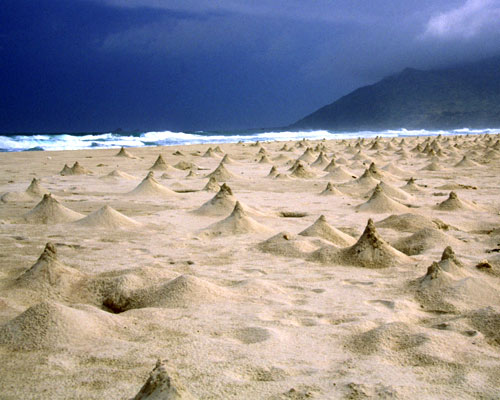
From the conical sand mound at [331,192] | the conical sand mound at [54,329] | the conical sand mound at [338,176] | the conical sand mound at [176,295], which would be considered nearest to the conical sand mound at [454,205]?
the conical sand mound at [331,192]

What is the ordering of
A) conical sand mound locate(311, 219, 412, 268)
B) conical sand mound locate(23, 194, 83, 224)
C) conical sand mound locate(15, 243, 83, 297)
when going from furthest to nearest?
conical sand mound locate(23, 194, 83, 224)
conical sand mound locate(311, 219, 412, 268)
conical sand mound locate(15, 243, 83, 297)

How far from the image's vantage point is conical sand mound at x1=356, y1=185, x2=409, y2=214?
677 cm

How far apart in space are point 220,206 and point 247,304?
334 cm

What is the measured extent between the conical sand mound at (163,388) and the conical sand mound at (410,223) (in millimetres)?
4246

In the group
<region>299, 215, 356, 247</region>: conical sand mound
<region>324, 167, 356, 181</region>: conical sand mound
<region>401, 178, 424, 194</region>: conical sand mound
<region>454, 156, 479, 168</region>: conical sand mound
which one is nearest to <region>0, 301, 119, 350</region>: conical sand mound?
<region>299, 215, 356, 247</region>: conical sand mound

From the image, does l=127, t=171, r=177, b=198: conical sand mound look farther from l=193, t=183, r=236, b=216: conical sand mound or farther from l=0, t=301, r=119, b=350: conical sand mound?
l=0, t=301, r=119, b=350: conical sand mound

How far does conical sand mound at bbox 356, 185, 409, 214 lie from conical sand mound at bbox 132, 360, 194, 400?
5289 mm

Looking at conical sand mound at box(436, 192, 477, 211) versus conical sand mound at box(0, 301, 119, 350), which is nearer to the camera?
A: conical sand mound at box(0, 301, 119, 350)

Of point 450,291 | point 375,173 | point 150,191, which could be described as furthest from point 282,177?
point 450,291

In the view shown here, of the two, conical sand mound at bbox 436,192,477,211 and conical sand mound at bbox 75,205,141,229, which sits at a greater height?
conical sand mound at bbox 75,205,141,229

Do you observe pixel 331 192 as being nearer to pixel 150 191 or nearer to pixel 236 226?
pixel 150 191

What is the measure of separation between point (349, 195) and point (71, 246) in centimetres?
510

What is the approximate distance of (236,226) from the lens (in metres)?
5.41

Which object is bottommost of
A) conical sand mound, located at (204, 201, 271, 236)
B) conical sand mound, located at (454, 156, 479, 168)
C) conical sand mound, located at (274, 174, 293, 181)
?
conical sand mound, located at (454, 156, 479, 168)
